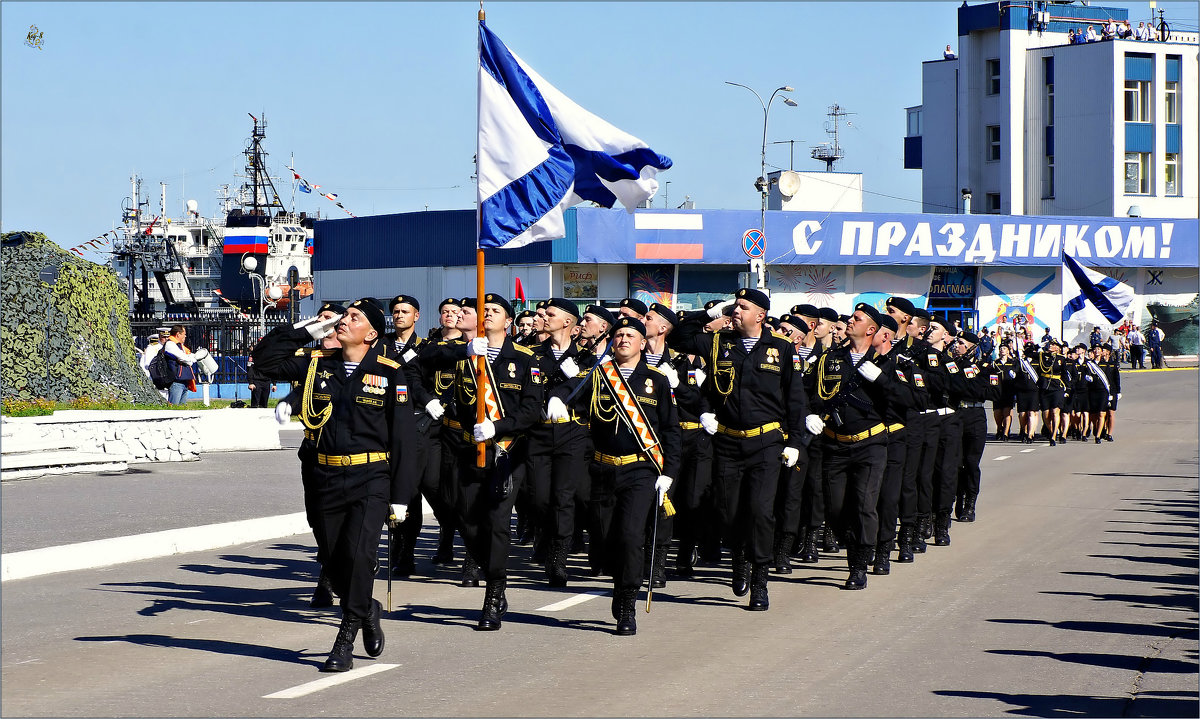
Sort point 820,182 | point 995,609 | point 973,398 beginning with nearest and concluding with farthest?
point 995,609, point 973,398, point 820,182

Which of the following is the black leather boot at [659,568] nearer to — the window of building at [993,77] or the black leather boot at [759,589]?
the black leather boot at [759,589]

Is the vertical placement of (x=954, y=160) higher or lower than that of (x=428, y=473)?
higher

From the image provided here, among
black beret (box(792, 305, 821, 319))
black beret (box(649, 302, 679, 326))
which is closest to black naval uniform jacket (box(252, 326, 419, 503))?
black beret (box(649, 302, 679, 326))

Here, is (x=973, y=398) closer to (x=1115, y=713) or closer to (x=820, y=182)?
(x=1115, y=713)

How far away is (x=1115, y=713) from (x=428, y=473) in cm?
552

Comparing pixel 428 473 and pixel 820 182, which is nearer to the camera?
pixel 428 473

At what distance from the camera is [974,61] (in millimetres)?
68250

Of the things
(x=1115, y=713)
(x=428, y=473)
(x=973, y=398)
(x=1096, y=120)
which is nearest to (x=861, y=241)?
(x=1096, y=120)

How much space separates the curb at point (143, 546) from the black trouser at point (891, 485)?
584cm

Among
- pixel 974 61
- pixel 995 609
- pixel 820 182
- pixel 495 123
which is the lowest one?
pixel 995 609

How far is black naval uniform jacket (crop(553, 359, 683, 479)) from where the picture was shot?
924 centimetres

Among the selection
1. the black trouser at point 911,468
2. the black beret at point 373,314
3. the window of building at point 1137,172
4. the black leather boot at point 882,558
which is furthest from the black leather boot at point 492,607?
the window of building at point 1137,172

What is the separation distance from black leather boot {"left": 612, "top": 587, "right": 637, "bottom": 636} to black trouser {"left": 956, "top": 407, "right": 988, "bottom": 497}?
6831mm

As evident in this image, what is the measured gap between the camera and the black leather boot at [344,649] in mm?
7805
